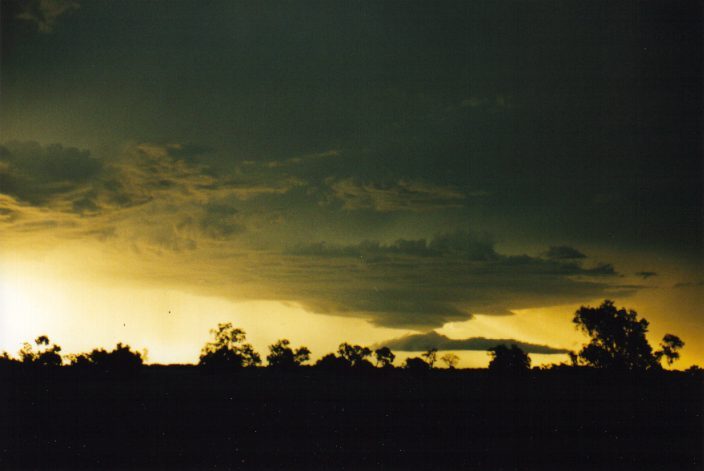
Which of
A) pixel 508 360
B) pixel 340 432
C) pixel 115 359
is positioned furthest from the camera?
pixel 508 360

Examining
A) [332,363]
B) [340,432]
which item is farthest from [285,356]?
[340,432]

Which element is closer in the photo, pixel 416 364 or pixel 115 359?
pixel 115 359

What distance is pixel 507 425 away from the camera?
113 feet

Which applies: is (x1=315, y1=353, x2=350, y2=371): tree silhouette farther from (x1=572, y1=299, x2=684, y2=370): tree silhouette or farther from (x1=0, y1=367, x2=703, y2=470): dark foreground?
(x1=0, y1=367, x2=703, y2=470): dark foreground

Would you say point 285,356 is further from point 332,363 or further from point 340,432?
point 340,432

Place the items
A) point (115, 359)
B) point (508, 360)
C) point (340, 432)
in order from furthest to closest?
point (508, 360), point (115, 359), point (340, 432)

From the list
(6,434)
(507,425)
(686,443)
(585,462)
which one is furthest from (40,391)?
(686,443)

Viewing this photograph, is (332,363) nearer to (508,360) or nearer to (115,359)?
(508,360)

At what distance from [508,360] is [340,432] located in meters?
92.2

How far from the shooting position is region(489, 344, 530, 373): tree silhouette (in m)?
114

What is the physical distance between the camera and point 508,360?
117m

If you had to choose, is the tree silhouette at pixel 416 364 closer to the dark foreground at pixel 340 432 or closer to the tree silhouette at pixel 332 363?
the tree silhouette at pixel 332 363

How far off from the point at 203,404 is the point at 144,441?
16294 millimetres

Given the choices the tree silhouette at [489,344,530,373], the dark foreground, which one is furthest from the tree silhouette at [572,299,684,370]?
the dark foreground
